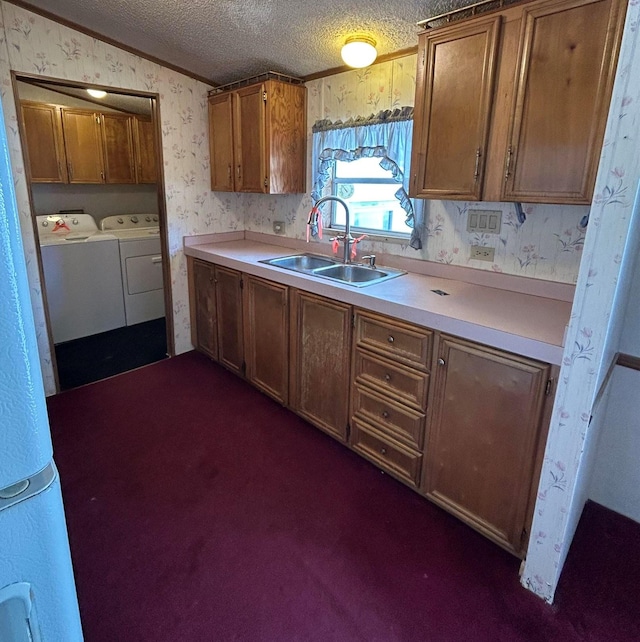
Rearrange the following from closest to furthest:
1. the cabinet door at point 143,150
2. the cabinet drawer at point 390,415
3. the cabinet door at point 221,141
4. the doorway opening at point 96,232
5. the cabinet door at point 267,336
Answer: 1. the cabinet drawer at point 390,415
2. the cabinet door at point 267,336
3. the cabinet door at point 221,141
4. the doorway opening at point 96,232
5. the cabinet door at point 143,150

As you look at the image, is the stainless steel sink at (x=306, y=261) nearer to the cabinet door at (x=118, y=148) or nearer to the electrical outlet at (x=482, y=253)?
the electrical outlet at (x=482, y=253)

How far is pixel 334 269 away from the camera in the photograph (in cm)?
281

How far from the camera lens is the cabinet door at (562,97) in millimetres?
1545

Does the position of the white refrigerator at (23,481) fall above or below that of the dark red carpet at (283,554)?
above

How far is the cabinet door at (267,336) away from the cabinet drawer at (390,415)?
631 millimetres

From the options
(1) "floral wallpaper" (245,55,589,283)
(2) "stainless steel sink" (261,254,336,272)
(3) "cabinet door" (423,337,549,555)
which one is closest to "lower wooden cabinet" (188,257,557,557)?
(3) "cabinet door" (423,337,549,555)

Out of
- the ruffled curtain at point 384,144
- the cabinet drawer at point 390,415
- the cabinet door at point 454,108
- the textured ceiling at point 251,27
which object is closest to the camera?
the cabinet door at point 454,108

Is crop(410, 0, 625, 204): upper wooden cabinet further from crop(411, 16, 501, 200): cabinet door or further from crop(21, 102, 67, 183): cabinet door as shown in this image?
crop(21, 102, 67, 183): cabinet door

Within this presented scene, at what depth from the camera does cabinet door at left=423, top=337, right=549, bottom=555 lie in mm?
1631

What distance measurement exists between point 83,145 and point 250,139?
219 cm

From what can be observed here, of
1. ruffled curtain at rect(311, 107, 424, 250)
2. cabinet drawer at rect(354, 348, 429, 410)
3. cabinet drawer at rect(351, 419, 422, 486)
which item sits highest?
ruffled curtain at rect(311, 107, 424, 250)

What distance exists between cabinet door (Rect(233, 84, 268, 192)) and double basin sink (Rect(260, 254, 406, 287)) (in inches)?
21.1

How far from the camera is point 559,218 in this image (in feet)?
6.60

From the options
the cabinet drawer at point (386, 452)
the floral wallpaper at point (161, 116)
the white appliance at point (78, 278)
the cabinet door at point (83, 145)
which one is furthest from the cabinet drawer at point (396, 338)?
the cabinet door at point (83, 145)
